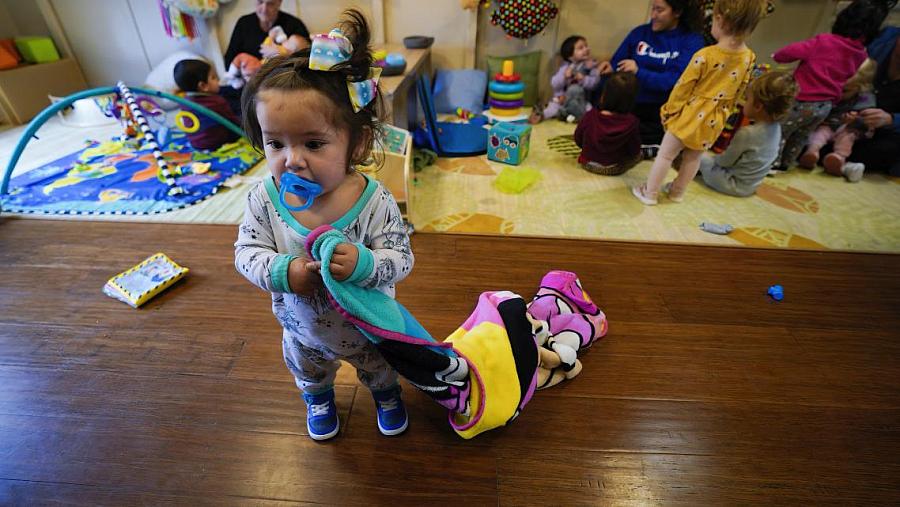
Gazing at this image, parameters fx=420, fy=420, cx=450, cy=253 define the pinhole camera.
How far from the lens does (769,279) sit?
5.32 feet

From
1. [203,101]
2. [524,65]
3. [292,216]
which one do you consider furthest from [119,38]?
[292,216]

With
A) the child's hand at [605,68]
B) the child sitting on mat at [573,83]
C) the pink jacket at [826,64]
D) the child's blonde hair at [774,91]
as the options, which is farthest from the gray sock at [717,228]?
the child sitting on mat at [573,83]

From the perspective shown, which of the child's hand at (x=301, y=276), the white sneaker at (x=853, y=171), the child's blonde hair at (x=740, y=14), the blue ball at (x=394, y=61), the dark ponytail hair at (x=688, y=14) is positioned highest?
the child's blonde hair at (x=740, y=14)

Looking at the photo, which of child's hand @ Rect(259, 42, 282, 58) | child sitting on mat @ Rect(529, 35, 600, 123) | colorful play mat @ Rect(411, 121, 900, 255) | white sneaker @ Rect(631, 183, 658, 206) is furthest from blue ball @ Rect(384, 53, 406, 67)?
white sneaker @ Rect(631, 183, 658, 206)

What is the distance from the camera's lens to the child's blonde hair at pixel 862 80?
2422 mm

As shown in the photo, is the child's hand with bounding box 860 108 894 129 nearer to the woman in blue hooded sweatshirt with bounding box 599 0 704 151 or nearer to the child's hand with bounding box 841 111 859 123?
the child's hand with bounding box 841 111 859 123

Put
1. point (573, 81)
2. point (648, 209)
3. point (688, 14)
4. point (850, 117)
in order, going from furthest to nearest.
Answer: point (573, 81) → point (688, 14) → point (850, 117) → point (648, 209)

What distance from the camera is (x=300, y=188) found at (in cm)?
65

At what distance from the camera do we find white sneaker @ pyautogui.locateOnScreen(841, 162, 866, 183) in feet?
7.80

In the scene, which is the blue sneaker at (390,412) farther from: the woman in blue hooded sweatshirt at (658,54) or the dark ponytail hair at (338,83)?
the woman in blue hooded sweatshirt at (658,54)

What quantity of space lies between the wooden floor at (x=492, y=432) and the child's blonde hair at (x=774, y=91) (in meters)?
0.82

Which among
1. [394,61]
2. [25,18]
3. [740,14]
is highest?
[740,14]

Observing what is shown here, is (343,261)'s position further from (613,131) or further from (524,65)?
(524,65)

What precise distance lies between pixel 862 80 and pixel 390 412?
10.6 ft
